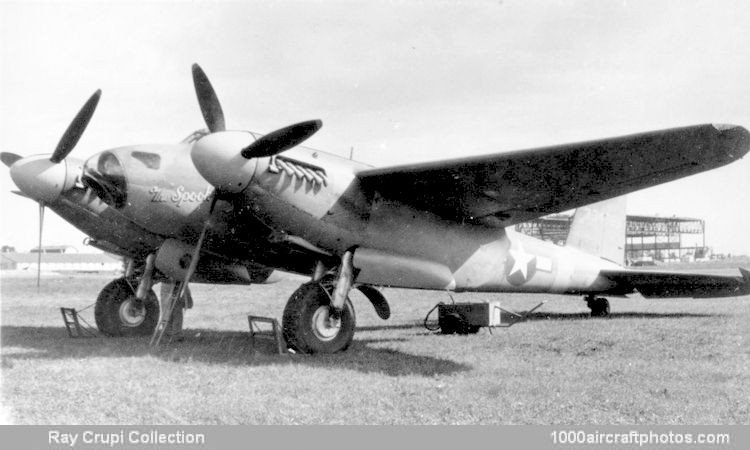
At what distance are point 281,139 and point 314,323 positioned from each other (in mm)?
2354

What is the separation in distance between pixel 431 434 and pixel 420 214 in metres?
4.72

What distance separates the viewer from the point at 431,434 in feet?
13.3

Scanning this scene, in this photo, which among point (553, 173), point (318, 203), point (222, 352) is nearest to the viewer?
point (318, 203)

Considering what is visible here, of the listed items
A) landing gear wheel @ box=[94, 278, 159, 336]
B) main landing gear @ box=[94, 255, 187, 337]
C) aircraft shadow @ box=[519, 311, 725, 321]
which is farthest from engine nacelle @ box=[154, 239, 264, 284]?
aircraft shadow @ box=[519, 311, 725, 321]

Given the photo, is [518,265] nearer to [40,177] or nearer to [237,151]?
[237,151]

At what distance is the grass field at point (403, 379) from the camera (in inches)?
186

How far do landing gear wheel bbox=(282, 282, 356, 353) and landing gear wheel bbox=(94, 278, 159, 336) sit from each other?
397 centimetres

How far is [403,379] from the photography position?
6.14 meters

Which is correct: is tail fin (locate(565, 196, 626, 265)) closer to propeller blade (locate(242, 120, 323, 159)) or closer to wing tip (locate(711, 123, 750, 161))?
wing tip (locate(711, 123, 750, 161))

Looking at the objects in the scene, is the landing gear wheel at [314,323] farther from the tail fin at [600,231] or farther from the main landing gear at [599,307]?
the main landing gear at [599,307]

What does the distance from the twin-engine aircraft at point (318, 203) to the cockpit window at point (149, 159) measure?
0.5 inches

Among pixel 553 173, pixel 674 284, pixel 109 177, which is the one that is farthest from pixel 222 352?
pixel 674 284

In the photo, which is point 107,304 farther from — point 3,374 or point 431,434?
point 431,434

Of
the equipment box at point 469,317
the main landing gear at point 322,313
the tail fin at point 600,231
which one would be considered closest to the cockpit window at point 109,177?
the main landing gear at point 322,313
